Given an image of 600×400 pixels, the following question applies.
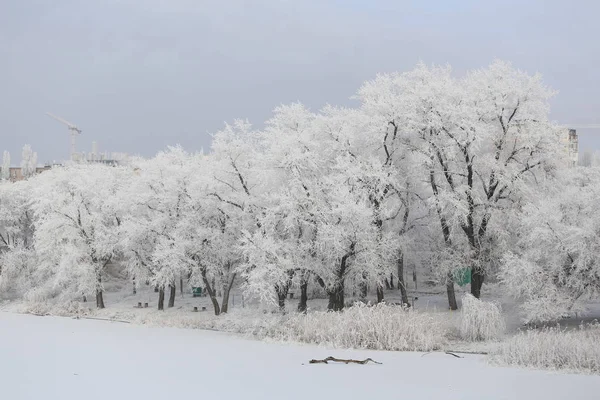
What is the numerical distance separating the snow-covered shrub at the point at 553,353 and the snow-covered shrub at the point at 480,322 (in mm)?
3600

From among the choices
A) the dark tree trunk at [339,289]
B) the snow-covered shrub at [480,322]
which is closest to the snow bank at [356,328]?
the snow-covered shrub at [480,322]

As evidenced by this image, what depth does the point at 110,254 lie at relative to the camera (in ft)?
147

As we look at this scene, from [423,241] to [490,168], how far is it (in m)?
7.33

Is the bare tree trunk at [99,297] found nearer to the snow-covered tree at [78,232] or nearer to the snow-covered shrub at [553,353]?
the snow-covered tree at [78,232]

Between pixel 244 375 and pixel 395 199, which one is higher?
pixel 395 199

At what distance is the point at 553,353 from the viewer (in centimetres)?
2045

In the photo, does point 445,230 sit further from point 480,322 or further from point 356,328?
point 356,328

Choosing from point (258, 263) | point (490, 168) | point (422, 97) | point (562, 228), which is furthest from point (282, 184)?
point (562, 228)

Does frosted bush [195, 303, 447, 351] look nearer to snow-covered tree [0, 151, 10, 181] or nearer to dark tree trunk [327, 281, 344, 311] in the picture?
dark tree trunk [327, 281, 344, 311]

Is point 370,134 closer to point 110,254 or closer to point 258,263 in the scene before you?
point 258,263

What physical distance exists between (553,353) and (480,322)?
5.44 meters

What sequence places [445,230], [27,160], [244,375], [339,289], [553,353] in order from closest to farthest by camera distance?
1. [244,375]
2. [553,353]
3. [339,289]
4. [445,230]
5. [27,160]

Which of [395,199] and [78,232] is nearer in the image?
[395,199]

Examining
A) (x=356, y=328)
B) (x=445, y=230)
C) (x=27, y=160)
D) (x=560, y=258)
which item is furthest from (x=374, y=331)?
(x=27, y=160)
